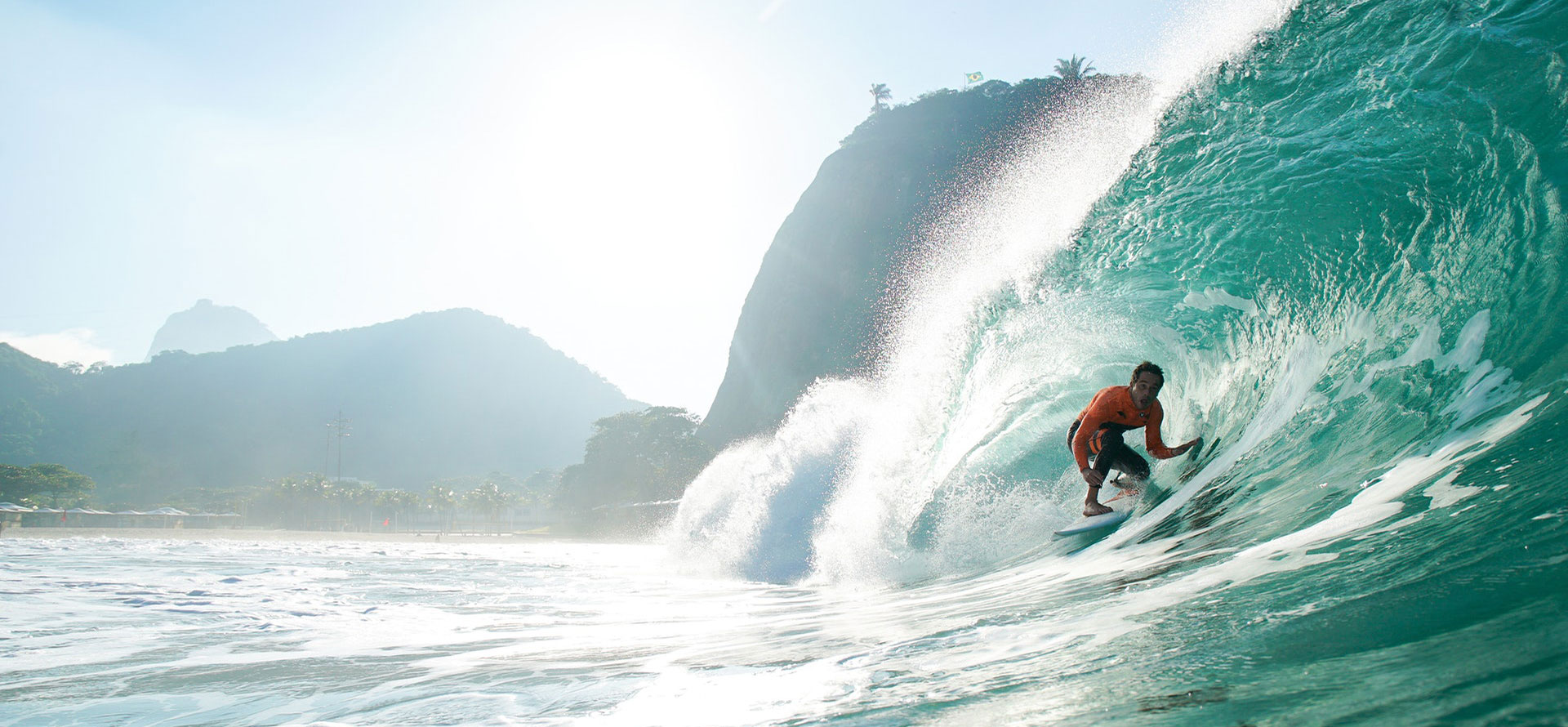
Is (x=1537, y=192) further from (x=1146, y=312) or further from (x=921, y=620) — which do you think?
(x=921, y=620)

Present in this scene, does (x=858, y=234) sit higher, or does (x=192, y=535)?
(x=858, y=234)

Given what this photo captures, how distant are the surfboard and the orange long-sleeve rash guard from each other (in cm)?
40

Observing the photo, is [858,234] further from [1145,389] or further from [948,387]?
[1145,389]

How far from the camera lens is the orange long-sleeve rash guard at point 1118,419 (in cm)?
556

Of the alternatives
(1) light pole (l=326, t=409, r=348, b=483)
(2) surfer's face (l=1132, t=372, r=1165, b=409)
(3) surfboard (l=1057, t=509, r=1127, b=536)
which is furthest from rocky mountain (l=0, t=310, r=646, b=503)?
(2) surfer's face (l=1132, t=372, r=1165, b=409)

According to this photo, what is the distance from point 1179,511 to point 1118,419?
2.94ft

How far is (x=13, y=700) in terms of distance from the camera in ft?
10.4

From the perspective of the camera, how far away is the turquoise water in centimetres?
185

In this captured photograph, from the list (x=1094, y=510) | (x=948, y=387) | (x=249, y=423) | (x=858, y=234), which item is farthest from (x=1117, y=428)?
(x=249, y=423)

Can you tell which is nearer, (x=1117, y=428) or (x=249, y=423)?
(x=1117, y=428)

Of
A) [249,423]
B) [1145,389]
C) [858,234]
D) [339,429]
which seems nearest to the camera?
[1145,389]

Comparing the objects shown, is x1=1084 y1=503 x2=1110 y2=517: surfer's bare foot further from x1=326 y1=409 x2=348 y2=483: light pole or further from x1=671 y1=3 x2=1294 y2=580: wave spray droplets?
x1=326 y1=409 x2=348 y2=483: light pole

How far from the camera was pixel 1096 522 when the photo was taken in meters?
5.77

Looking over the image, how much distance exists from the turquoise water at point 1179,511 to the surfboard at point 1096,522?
0.14 m
